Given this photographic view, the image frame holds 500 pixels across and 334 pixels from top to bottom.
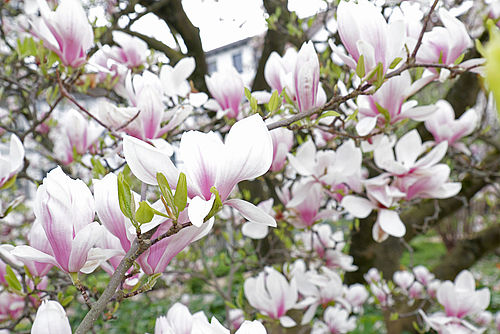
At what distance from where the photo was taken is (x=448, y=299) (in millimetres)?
1311

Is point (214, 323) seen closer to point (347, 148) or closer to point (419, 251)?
point (347, 148)

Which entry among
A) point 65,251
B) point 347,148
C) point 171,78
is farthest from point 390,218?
point 65,251

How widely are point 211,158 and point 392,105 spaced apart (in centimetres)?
60

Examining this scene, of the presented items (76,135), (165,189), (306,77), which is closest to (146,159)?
(165,189)

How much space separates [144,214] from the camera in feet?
1.68

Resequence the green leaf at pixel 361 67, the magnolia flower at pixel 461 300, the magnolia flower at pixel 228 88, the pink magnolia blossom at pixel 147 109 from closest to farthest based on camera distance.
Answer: the green leaf at pixel 361 67, the pink magnolia blossom at pixel 147 109, the magnolia flower at pixel 228 88, the magnolia flower at pixel 461 300

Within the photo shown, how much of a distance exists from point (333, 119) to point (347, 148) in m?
0.10

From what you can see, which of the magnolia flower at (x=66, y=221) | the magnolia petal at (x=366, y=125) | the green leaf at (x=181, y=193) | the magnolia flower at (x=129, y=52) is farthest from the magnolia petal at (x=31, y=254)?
the magnolia flower at (x=129, y=52)

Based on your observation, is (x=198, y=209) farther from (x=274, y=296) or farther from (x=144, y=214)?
(x=274, y=296)

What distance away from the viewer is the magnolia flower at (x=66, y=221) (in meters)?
0.57

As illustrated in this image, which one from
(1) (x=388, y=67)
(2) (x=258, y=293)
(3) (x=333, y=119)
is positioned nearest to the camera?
(1) (x=388, y=67)

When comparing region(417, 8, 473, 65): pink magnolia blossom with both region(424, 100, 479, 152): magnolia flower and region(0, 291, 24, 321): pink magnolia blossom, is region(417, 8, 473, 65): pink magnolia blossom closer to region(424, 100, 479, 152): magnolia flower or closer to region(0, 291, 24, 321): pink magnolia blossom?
region(424, 100, 479, 152): magnolia flower

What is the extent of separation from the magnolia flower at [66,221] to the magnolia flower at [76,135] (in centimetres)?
77

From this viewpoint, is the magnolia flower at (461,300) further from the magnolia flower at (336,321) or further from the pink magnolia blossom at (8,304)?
the pink magnolia blossom at (8,304)
